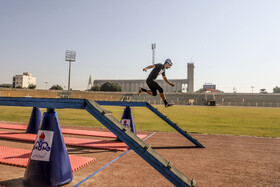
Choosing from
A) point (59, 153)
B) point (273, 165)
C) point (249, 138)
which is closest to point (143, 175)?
point (59, 153)

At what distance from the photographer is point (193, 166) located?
5.57 meters

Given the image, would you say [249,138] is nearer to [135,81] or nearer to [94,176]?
[94,176]

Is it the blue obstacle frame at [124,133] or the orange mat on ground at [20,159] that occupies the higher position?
the blue obstacle frame at [124,133]

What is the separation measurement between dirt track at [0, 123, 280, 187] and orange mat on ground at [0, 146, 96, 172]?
0.54ft

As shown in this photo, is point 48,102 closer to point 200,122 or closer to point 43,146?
point 43,146

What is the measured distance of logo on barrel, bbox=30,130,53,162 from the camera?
13.6 feet

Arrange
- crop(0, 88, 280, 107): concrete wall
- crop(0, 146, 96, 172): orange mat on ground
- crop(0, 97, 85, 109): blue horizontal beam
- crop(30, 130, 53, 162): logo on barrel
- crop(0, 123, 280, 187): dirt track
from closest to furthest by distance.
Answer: crop(0, 97, 85, 109): blue horizontal beam
crop(30, 130, 53, 162): logo on barrel
crop(0, 123, 280, 187): dirt track
crop(0, 146, 96, 172): orange mat on ground
crop(0, 88, 280, 107): concrete wall

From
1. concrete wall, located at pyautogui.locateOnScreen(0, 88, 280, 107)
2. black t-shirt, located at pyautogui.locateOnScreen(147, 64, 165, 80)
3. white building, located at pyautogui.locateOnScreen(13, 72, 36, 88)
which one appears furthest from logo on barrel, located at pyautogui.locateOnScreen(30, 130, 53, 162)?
white building, located at pyautogui.locateOnScreen(13, 72, 36, 88)

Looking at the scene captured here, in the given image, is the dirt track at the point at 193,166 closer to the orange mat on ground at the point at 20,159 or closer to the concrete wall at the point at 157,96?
the orange mat on ground at the point at 20,159

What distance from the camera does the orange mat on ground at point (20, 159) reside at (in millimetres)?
5230

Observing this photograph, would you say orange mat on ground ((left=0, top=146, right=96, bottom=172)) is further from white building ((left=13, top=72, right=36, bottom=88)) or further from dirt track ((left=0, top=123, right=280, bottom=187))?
white building ((left=13, top=72, right=36, bottom=88))

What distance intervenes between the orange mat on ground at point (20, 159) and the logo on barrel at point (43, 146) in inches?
38.9

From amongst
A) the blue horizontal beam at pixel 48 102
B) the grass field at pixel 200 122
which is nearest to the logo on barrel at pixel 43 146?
the blue horizontal beam at pixel 48 102

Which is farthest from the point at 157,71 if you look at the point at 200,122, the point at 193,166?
the point at 200,122
